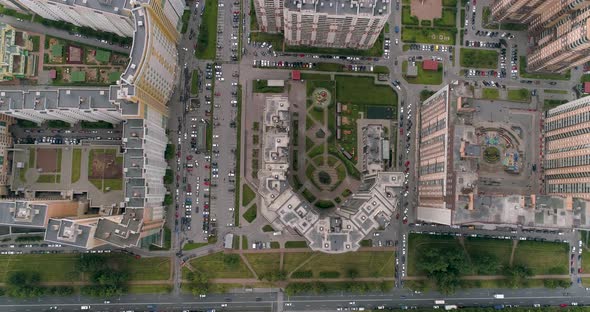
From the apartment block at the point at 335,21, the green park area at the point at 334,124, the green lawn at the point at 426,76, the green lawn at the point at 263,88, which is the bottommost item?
the green park area at the point at 334,124

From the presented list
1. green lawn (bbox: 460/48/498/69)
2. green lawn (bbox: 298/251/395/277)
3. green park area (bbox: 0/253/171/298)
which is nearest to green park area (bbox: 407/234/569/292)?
green lawn (bbox: 298/251/395/277)

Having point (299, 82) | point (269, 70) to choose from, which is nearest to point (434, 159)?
point (299, 82)

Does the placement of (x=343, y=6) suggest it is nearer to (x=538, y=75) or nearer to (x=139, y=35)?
(x=139, y=35)

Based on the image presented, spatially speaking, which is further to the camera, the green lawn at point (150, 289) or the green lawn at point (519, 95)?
the green lawn at point (519, 95)

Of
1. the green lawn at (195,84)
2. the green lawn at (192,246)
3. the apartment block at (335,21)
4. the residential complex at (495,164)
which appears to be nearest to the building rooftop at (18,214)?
the green lawn at (192,246)

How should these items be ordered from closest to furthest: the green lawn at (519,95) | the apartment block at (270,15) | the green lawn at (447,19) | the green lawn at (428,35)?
the apartment block at (270,15)
the green lawn at (519,95)
the green lawn at (428,35)
the green lawn at (447,19)

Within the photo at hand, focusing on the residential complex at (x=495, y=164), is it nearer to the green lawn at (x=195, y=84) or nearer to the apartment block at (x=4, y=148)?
the green lawn at (x=195, y=84)
